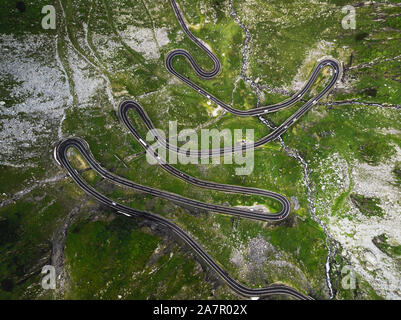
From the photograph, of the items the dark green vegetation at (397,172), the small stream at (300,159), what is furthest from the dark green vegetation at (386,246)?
the dark green vegetation at (397,172)

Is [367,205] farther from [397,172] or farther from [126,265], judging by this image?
[126,265]

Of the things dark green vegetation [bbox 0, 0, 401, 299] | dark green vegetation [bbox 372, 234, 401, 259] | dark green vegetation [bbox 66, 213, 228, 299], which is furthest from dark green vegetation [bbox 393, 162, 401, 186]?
dark green vegetation [bbox 66, 213, 228, 299]

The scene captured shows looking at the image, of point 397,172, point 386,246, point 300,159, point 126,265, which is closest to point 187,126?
point 300,159

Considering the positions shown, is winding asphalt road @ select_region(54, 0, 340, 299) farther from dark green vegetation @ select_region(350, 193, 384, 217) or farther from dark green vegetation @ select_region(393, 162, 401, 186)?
dark green vegetation @ select_region(393, 162, 401, 186)

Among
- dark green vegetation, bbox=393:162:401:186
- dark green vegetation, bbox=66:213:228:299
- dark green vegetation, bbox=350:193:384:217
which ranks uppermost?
dark green vegetation, bbox=393:162:401:186

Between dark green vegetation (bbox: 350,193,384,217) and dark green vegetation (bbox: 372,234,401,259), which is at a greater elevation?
dark green vegetation (bbox: 350,193,384,217)

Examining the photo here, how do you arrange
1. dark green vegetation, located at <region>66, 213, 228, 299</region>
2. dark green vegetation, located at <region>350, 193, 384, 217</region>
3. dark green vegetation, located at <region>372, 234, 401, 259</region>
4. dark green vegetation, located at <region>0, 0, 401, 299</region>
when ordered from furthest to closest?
dark green vegetation, located at <region>350, 193, 384, 217</region>, dark green vegetation, located at <region>0, 0, 401, 299</region>, dark green vegetation, located at <region>372, 234, 401, 259</region>, dark green vegetation, located at <region>66, 213, 228, 299</region>

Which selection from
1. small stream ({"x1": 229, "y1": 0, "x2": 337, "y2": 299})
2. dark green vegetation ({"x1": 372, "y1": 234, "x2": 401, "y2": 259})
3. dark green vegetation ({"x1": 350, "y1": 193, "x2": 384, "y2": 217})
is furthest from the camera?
small stream ({"x1": 229, "y1": 0, "x2": 337, "y2": 299})

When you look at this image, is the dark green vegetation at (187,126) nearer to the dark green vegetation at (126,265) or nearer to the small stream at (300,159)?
the dark green vegetation at (126,265)
